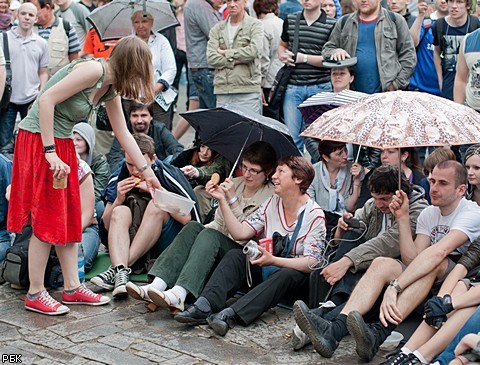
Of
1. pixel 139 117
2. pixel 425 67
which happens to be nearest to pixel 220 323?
pixel 139 117

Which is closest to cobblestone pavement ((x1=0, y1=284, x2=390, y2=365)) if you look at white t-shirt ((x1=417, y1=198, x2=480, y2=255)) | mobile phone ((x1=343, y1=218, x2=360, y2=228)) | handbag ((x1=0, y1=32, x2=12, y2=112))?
mobile phone ((x1=343, y1=218, x2=360, y2=228))

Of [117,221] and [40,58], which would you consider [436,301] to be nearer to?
[117,221]

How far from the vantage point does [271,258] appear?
18.1ft

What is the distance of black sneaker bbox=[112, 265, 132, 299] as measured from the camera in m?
5.89

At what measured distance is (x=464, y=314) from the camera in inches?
183

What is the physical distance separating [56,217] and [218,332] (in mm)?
1245

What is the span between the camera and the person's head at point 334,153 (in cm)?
645

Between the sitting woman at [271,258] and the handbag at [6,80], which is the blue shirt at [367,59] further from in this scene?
the handbag at [6,80]

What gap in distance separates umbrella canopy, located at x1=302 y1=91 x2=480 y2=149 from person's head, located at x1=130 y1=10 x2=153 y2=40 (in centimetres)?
417

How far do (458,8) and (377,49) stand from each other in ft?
2.57

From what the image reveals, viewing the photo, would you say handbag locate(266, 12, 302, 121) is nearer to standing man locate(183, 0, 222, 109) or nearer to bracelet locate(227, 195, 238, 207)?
standing man locate(183, 0, 222, 109)

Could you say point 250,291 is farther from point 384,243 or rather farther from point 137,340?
point 384,243

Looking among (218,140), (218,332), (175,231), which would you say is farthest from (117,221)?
(218,332)

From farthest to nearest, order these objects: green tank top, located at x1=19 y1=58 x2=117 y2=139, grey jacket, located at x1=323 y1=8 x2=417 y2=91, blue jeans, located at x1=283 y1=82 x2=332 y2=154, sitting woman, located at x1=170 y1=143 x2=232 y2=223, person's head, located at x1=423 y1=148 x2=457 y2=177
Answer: blue jeans, located at x1=283 y1=82 x2=332 y2=154 → grey jacket, located at x1=323 y1=8 x2=417 y2=91 → sitting woman, located at x1=170 y1=143 x2=232 y2=223 → person's head, located at x1=423 y1=148 x2=457 y2=177 → green tank top, located at x1=19 y1=58 x2=117 y2=139
